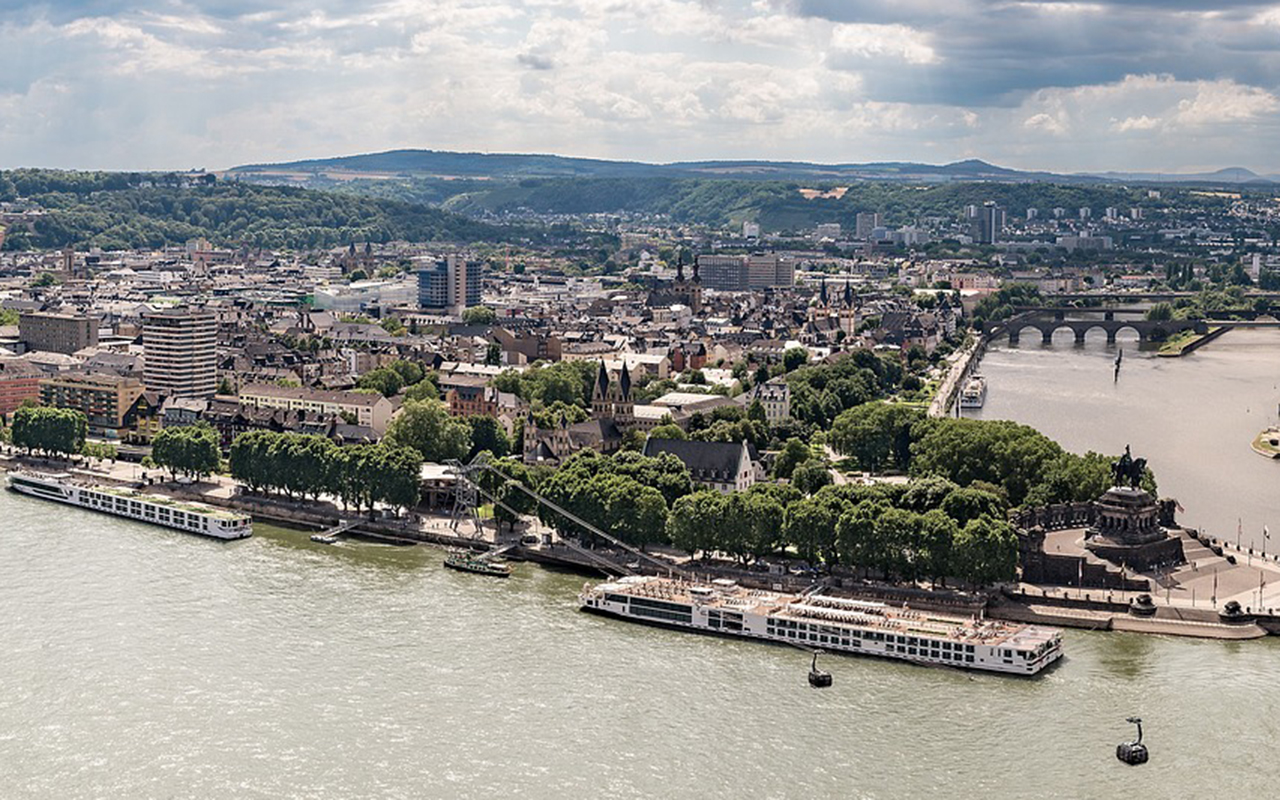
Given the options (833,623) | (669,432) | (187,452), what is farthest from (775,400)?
(833,623)

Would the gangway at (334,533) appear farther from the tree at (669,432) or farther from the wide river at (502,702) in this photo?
the tree at (669,432)

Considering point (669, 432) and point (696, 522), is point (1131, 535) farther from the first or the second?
point (669, 432)

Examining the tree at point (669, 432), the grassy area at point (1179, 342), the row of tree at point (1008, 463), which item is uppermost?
the row of tree at point (1008, 463)

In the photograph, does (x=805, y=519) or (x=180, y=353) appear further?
(x=180, y=353)

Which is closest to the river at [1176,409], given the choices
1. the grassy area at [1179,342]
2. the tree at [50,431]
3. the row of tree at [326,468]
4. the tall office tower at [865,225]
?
the grassy area at [1179,342]

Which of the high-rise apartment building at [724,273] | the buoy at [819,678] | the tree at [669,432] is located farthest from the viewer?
the high-rise apartment building at [724,273]

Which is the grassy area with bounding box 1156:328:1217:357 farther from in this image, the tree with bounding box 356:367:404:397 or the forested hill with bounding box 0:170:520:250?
the forested hill with bounding box 0:170:520:250
